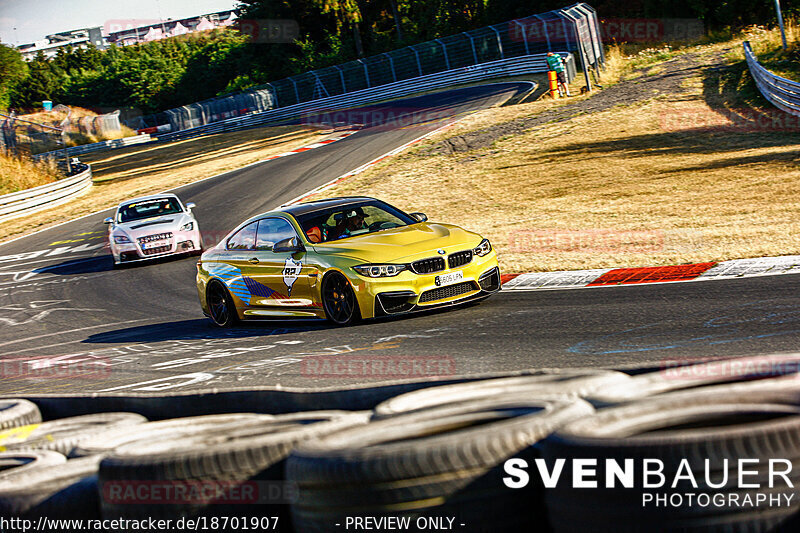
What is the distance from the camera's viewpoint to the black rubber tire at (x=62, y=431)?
4.99 metres

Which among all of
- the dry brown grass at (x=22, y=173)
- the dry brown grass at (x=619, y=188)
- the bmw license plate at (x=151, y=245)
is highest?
the dry brown grass at (x=22, y=173)

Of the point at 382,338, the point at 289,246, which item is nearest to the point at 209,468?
the point at 382,338

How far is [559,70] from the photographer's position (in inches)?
1385

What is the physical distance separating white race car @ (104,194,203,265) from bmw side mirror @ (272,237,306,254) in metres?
9.11

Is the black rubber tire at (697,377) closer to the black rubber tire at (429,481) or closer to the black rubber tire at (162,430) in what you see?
the black rubber tire at (429,481)

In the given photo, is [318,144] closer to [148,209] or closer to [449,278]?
[148,209]

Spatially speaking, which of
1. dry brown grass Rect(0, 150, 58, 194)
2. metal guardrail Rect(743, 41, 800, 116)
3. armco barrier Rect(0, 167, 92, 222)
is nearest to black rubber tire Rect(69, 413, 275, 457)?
metal guardrail Rect(743, 41, 800, 116)

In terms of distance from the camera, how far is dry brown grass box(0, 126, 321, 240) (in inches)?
1305

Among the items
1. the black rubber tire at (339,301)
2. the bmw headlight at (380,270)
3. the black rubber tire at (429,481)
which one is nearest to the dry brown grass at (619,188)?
the bmw headlight at (380,270)

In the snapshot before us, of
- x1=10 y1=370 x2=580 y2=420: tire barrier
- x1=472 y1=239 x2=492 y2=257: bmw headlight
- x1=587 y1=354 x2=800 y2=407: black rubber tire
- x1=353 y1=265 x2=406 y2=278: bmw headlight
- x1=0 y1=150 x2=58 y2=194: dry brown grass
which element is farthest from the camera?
x1=0 y1=150 x2=58 y2=194: dry brown grass

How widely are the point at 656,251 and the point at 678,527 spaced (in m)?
10.2

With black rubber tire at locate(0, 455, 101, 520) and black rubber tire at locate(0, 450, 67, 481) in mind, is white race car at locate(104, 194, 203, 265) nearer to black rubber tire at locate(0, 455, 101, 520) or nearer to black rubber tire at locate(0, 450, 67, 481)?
black rubber tire at locate(0, 450, 67, 481)

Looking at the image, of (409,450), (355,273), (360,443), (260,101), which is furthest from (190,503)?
(260,101)

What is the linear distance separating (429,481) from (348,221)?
27.1 ft
